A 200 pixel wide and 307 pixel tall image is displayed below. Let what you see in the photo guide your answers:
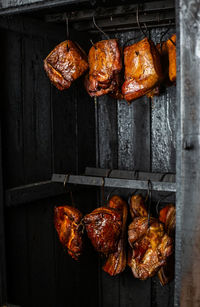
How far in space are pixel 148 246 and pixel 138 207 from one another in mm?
358

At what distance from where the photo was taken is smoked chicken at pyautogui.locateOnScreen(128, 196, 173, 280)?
2186mm

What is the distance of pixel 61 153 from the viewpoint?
2660 mm

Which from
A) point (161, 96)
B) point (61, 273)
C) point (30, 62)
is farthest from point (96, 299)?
point (30, 62)

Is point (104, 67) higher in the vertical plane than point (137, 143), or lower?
higher

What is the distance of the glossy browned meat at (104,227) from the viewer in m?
2.27

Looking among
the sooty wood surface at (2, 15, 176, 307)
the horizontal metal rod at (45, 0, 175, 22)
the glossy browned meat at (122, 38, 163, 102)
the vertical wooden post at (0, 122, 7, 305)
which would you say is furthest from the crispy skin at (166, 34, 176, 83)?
the vertical wooden post at (0, 122, 7, 305)

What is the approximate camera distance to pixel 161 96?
2678 millimetres

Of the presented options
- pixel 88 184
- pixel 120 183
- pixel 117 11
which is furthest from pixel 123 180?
pixel 117 11

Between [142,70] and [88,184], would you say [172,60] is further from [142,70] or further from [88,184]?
[88,184]

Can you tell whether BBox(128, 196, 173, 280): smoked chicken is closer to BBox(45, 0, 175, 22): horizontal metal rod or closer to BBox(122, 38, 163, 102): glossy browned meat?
BBox(122, 38, 163, 102): glossy browned meat

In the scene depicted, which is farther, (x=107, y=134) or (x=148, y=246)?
(x=107, y=134)

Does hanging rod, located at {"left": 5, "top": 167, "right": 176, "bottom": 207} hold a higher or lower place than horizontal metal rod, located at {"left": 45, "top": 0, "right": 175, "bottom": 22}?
lower

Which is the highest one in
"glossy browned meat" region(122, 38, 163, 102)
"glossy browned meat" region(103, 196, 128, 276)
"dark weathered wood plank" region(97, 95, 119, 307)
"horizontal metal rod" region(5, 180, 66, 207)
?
"glossy browned meat" region(122, 38, 163, 102)

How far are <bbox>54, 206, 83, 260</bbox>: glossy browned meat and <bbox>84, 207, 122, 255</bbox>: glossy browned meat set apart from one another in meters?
0.09
